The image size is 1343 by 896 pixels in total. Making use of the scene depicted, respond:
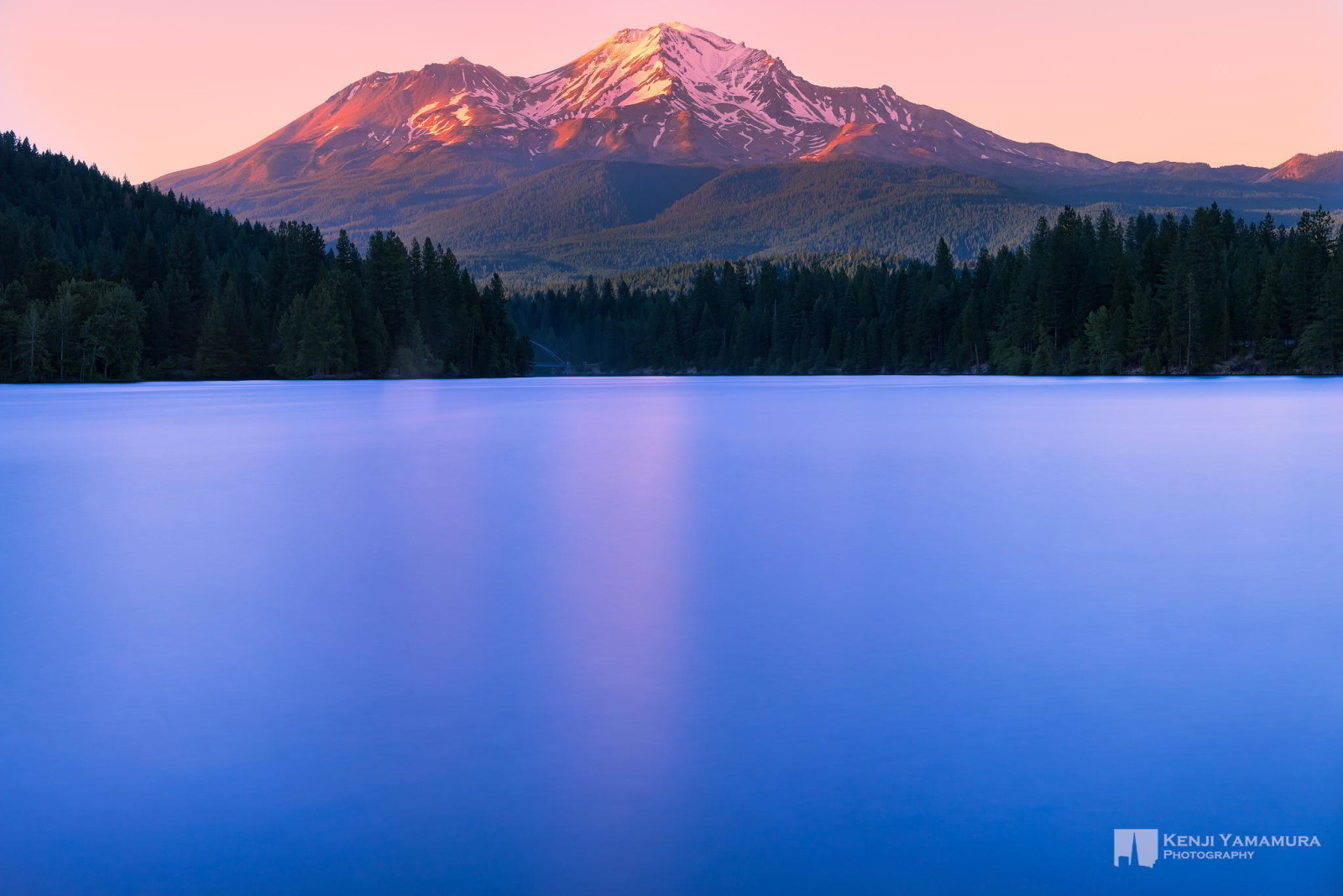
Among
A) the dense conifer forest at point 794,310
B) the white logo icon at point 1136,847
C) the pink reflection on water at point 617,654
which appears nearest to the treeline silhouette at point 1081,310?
the dense conifer forest at point 794,310

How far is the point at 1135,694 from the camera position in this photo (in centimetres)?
903

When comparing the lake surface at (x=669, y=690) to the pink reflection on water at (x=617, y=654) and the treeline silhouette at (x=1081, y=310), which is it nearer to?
the pink reflection on water at (x=617, y=654)

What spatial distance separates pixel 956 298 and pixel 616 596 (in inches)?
5655

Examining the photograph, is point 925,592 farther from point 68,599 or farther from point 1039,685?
point 68,599

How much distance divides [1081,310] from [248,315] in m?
90.0

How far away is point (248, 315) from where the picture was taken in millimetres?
138125

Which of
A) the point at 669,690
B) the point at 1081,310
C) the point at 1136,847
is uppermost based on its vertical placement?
the point at 1081,310

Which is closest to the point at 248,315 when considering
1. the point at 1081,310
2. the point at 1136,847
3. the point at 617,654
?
the point at 1081,310

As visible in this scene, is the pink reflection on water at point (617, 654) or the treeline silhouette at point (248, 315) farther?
the treeline silhouette at point (248, 315)

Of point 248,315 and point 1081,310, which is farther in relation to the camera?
point 248,315

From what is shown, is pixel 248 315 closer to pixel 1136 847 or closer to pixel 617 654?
pixel 617 654

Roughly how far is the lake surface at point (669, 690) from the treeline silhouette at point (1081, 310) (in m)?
100

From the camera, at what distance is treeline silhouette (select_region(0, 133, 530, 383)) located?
118 meters

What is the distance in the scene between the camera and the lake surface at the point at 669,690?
6457mm
